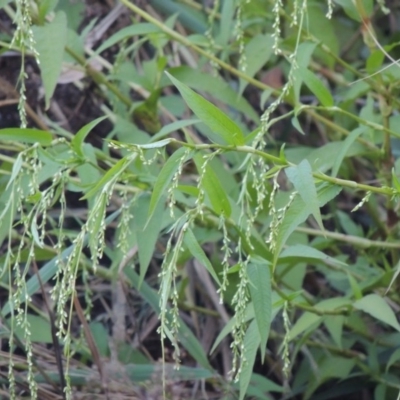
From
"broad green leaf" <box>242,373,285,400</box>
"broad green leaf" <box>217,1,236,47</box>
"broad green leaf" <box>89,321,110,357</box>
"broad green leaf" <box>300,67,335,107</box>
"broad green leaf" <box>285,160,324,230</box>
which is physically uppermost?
"broad green leaf" <box>217,1,236,47</box>

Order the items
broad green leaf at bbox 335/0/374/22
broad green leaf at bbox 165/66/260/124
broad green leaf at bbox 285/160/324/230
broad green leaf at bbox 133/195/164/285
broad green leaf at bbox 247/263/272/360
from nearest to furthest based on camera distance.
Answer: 1. broad green leaf at bbox 285/160/324/230
2. broad green leaf at bbox 247/263/272/360
3. broad green leaf at bbox 133/195/164/285
4. broad green leaf at bbox 335/0/374/22
5. broad green leaf at bbox 165/66/260/124

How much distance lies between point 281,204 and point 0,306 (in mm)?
511

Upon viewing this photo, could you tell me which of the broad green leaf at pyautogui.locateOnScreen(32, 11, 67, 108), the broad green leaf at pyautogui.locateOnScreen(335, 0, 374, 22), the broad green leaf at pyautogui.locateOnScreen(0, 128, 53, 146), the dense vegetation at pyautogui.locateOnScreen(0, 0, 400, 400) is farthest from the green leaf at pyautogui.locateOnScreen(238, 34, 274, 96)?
the broad green leaf at pyautogui.locateOnScreen(0, 128, 53, 146)

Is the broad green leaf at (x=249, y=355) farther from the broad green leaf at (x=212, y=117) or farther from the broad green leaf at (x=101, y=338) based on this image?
the broad green leaf at (x=101, y=338)

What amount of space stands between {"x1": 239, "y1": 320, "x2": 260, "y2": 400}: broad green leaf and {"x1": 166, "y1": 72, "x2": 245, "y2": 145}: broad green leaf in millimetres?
224

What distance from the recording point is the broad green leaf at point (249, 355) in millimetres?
766

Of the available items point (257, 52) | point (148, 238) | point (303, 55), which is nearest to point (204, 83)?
point (257, 52)

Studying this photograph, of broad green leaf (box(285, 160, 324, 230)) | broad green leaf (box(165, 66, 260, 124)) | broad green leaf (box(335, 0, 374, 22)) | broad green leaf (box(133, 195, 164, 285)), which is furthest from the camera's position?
broad green leaf (box(165, 66, 260, 124))

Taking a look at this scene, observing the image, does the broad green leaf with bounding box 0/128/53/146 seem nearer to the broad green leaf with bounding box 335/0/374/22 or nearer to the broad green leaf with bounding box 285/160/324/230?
the broad green leaf with bounding box 285/160/324/230

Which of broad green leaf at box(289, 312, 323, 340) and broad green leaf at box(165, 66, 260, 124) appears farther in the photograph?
broad green leaf at box(165, 66, 260, 124)

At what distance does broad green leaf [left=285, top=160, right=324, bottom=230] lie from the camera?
626mm

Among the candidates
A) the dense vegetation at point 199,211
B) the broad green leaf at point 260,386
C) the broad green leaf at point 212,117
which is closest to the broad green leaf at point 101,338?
the dense vegetation at point 199,211

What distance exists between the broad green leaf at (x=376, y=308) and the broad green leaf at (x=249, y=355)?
0.17 meters

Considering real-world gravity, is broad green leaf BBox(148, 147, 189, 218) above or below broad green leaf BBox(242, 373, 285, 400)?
above
